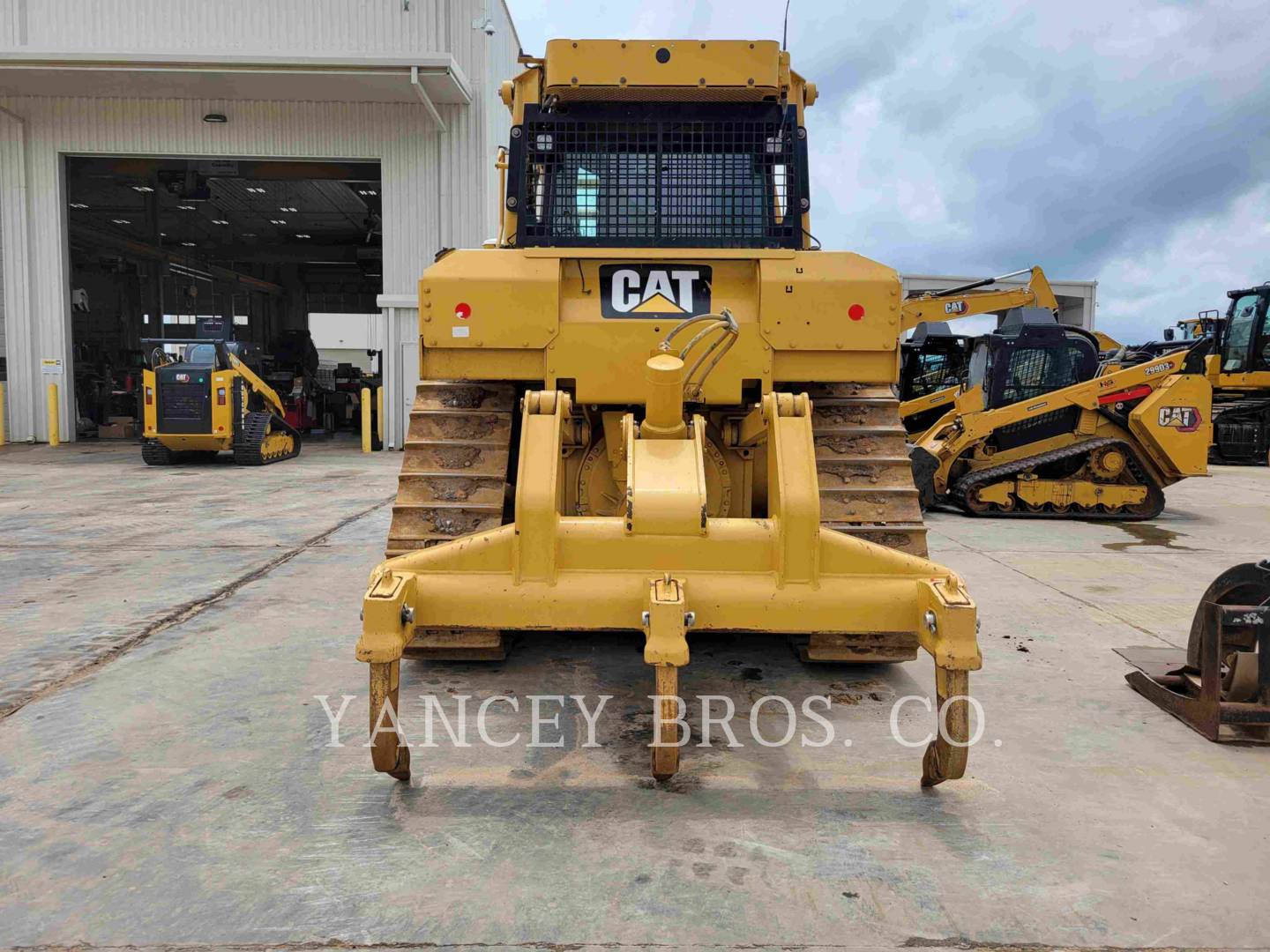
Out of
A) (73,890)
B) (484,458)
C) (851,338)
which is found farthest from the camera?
(484,458)

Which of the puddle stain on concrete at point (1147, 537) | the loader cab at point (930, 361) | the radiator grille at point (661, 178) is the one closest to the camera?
A: the radiator grille at point (661, 178)

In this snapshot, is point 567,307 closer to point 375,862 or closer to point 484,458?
point 484,458

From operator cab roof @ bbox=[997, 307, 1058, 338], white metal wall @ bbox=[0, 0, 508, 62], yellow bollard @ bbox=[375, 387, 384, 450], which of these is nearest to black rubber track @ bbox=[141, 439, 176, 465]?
yellow bollard @ bbox=[375, 387, 384, 450]

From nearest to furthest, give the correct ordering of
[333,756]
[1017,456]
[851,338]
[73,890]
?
1. [73,890]
2. [333,756]
3. [851,338]
4. [1017,456]

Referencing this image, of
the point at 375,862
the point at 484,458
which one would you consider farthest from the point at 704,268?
the point at 375,862

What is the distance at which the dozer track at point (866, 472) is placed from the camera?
408 centimetres

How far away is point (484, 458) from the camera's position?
4.32 m

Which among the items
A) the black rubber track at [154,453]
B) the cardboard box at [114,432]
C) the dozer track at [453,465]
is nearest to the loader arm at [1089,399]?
the dozer track at [453,465]

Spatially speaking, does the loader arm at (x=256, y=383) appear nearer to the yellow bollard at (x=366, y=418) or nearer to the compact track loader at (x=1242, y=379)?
the yellow bollard at (x=366, y=418)

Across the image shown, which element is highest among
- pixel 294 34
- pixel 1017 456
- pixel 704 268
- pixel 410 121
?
pixel 294 34

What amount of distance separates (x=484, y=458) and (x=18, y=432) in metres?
19.5

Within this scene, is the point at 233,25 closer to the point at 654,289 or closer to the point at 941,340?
the point at 941,340

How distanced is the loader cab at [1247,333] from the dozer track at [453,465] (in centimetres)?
1843

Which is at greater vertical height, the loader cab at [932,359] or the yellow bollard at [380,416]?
the loader cab at [932,359]
